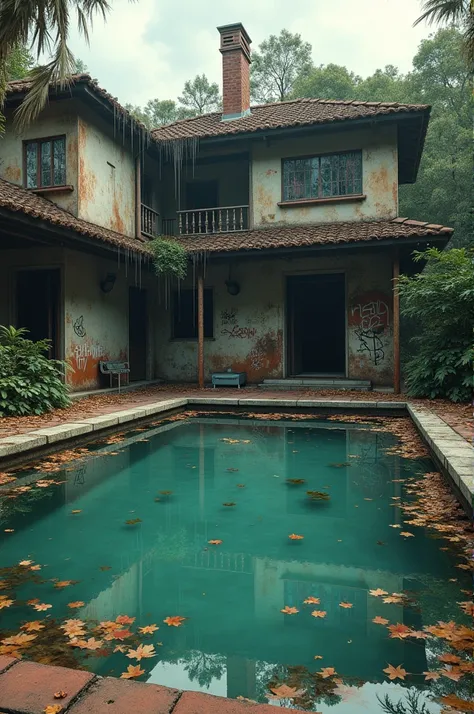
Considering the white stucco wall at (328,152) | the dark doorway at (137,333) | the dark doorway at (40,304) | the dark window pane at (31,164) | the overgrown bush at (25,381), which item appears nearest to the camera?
the overgrown bush at (25,381)

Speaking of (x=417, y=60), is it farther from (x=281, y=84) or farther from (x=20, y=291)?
(x=20, y=291)

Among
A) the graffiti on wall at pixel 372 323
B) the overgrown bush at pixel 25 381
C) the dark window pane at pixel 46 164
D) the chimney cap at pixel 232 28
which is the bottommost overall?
the overgrown bush at pixel 25 381

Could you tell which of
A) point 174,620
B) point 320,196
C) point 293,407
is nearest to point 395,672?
point 174,620

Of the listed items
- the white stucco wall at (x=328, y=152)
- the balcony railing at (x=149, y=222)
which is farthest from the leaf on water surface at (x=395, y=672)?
the balcony railing at (x=149, y=222)

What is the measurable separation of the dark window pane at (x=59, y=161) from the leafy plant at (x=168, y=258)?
2.38 meters

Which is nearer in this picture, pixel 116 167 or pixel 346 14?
pixel 346 14

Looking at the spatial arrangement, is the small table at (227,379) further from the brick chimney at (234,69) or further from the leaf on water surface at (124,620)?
the leaf on water surface at (124,620)

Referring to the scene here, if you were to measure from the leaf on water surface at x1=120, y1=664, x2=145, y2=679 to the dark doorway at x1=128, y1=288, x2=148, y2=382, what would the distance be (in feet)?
36.5

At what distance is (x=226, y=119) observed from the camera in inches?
562

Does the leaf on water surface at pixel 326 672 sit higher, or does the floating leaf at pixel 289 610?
the leaf on water surface at pixel 326 672

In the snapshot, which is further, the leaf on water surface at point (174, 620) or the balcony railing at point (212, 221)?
the balcony railing at point (212, 221)

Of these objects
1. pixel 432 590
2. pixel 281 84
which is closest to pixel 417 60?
pixel 281 84

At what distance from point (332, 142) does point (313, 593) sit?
11.6 meters

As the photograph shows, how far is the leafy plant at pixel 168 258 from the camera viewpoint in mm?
11359
